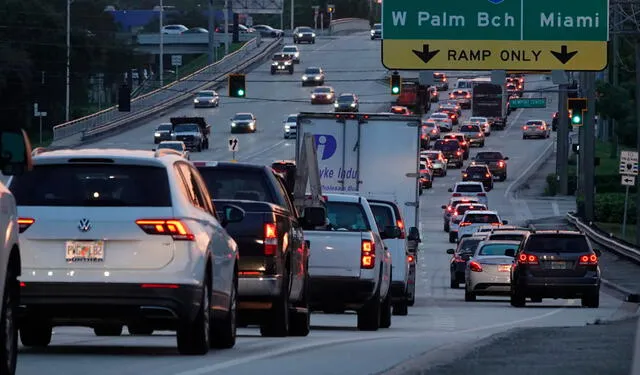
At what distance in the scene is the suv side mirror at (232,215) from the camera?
51.4ft

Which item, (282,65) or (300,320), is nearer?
(300,320)

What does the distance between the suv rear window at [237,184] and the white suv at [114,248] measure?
4.05 m

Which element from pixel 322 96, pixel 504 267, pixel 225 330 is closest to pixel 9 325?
pixel 225 330

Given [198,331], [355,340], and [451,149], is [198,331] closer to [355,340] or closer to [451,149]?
[355,340]

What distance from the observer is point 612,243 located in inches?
2172

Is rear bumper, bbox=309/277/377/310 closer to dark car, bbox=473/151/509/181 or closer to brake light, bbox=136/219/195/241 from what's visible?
brake light, bbox=136/219/195/241

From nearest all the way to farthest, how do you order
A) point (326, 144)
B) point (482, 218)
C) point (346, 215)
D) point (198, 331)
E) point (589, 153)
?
point (198, 331), point (346, 215), point (326, 144), point (482, 218), point (589, 153)

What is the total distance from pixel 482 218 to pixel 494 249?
2094 cm

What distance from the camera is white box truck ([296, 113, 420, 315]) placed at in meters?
36.2

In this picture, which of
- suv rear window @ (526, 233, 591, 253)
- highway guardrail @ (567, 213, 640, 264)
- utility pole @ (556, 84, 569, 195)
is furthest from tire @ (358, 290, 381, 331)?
utility pole @ (556, 84, 569, 195)

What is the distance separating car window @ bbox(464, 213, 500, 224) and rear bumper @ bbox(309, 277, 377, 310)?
36.6m

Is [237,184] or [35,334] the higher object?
[237,184]

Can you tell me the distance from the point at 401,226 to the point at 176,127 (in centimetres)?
6666

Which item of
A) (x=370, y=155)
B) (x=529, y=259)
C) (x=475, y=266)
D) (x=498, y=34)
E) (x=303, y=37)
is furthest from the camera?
(x=303, y=37)
